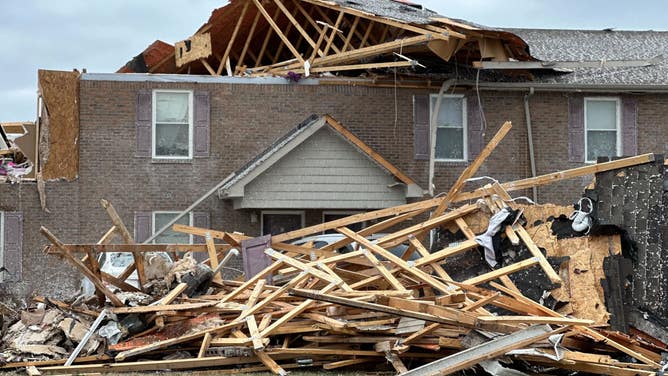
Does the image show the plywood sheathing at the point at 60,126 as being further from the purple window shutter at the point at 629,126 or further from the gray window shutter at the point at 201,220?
the purple window shutter at the point at 629,126

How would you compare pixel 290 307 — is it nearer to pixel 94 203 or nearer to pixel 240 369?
pixel 240 369

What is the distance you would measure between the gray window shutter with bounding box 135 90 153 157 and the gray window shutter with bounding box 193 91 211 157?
0.95 metres

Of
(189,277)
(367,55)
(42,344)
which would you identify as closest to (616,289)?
(189,277)

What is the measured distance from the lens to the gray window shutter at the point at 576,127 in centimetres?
2380

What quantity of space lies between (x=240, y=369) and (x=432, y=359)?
6.63 ft

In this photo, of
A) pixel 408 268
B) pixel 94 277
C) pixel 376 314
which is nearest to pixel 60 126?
pixel 94 277

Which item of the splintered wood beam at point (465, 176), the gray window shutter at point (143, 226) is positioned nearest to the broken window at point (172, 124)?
the gray window shutter at point (143, 226)

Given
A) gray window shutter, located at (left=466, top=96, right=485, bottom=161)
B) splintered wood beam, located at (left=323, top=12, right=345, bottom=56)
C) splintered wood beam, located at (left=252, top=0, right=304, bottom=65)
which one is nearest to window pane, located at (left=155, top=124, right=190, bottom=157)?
splintered wood beam, located at (left=252, top=0, right=304, bottom=65)

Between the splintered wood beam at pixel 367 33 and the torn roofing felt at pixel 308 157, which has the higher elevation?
the splintered wood beam at pixel 367 33

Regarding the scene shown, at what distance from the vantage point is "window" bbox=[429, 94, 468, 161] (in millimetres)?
23672

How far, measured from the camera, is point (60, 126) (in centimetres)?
2223

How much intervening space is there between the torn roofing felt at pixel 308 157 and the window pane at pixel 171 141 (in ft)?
4.60

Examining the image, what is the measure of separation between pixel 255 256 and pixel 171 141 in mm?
9098

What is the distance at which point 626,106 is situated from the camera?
943 inches
